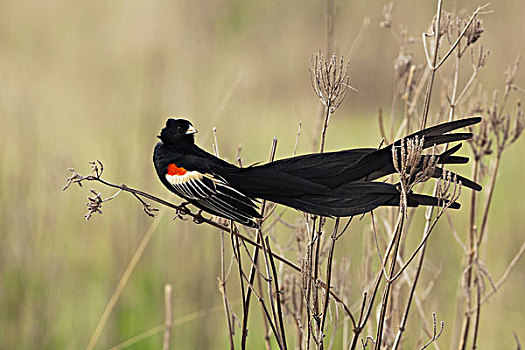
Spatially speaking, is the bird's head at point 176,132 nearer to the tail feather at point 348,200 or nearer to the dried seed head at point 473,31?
the tail feather at point 348,200

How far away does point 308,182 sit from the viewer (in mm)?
591

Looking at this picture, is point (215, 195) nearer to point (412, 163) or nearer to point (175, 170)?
point (175, 170)

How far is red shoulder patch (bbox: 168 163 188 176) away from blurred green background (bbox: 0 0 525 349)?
63cm

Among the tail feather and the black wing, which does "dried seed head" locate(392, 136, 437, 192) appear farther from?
the black wing

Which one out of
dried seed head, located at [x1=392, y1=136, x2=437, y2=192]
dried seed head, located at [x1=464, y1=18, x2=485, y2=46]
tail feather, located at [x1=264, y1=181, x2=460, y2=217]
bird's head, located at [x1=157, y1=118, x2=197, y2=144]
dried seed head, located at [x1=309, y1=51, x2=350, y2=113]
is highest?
dried seed head, located at [x1=464, y1=18, x2=485, y2=46]

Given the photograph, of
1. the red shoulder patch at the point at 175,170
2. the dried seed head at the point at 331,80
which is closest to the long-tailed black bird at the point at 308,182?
the red shoulder patch at the point at 175,170

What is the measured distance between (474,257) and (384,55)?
5.87 feet

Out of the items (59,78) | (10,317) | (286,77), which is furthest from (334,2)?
(59,78)

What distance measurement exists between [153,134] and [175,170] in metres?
1.50

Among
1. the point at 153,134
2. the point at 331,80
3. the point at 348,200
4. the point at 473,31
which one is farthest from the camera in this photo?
the point at 153,134

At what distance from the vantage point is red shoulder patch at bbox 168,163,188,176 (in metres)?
0.65

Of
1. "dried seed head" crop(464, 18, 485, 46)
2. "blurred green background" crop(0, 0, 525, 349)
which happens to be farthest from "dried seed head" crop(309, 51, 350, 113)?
"blurred green background" crop(0, 0, 525, 349)

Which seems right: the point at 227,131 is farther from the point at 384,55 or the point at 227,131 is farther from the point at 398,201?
the point at 384,55

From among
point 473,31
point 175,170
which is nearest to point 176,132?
point 175,170
